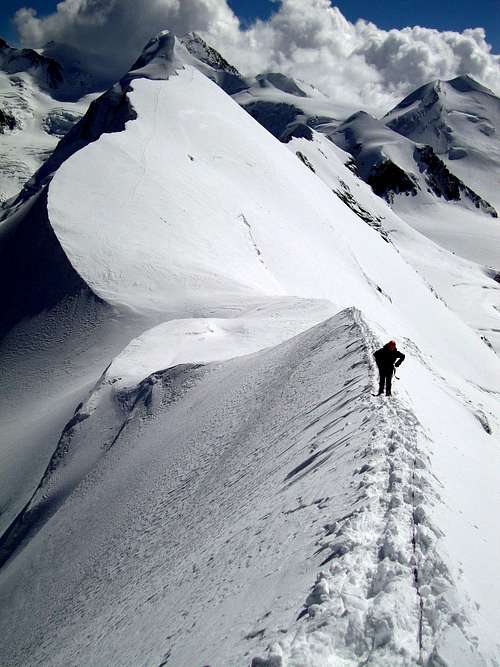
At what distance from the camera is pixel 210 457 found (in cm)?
1122

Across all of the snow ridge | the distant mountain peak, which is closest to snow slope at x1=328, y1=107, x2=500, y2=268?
the distant mountain peak

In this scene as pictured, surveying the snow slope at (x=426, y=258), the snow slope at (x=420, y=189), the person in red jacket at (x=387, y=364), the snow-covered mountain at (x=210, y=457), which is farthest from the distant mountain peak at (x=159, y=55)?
the snow slope at (x=420, y=189)

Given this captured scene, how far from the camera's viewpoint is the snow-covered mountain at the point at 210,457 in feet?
16.3

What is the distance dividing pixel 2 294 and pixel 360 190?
81984 mm

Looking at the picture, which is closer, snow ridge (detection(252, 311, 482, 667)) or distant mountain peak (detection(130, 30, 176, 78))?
snow ridge (detection(252, 311, 482, 667))

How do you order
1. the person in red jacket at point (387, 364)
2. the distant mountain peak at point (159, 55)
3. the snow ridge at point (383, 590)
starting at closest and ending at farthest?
the snow ridge at point (383, 590) → the person in red jacket at point (387, 364) → the distant mountain peak at point (159, 55)

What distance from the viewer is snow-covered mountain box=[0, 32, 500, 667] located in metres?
4.95

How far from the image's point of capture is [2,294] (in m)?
25.6

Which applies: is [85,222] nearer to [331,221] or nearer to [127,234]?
[127,234]

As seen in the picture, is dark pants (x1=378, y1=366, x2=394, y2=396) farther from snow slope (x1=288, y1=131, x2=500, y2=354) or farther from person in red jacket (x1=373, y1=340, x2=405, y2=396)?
snow slope (x1=288, y1=131, x2=500, y2=354)

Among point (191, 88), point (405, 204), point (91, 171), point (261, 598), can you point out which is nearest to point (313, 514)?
point (261, 598)

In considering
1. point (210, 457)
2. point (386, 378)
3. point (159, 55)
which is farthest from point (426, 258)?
point (386, 378)

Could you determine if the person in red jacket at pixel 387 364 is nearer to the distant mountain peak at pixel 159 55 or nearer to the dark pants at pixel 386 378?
the dark pants at pixel 386 378

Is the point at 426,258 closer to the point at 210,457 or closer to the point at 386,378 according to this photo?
the point at 210,457
